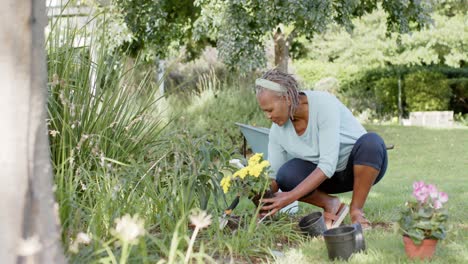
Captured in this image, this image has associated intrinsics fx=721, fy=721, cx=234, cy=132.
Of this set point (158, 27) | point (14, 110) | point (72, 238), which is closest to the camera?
point (14, 110)

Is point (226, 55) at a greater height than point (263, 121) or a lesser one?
greater

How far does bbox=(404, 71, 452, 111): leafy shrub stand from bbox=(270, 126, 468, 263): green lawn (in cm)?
251

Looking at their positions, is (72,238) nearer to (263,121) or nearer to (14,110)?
(14,110)

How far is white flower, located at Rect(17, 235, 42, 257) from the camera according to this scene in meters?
2.03

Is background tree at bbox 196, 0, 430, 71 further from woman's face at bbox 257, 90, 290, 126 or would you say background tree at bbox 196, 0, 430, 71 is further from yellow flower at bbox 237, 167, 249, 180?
yellow flower at bbox 237, 167, 249, 180

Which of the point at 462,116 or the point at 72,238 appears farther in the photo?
the point at 462,116

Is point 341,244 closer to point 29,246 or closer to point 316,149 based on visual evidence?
point 316,149

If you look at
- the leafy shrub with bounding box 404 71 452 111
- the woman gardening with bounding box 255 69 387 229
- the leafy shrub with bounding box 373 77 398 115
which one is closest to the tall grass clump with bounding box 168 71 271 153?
the woman gardening with bounding box 255 69 387 229

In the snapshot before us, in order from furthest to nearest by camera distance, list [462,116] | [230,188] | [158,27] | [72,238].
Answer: [462,116], [158,27], [230,188], [72,238]

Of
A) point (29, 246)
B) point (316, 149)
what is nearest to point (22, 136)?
point (29, 246)

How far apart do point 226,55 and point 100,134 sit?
19.2 feet

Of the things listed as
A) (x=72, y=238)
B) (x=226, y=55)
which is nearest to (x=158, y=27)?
(x=226, y=55)

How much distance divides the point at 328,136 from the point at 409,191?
262cm

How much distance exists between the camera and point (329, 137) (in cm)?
384
